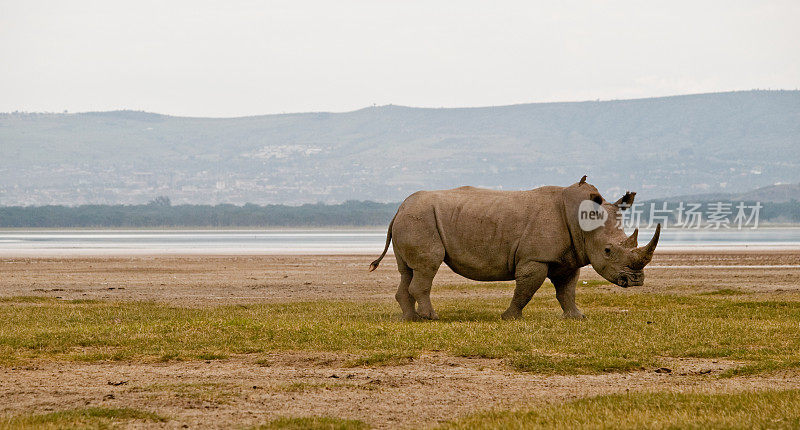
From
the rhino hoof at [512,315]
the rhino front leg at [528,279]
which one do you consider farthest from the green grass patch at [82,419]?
the rhino hoof at [512,315]

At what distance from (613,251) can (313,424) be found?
33.4 ft

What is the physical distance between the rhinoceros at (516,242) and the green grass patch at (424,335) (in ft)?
2.38

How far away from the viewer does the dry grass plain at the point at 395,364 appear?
10719mm

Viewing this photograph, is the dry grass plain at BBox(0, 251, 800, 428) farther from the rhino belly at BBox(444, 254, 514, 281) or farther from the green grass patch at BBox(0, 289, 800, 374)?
the rhino belly at BBox(444, 254, 514, 281)

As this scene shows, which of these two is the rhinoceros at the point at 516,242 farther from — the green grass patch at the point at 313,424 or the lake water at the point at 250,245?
the lake water at the point at 250,245

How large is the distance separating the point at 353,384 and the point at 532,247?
7.46 meters

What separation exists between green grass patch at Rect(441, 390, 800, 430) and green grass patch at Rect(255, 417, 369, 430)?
87 cm

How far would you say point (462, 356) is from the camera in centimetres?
1470

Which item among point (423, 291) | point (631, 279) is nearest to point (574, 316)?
point (631, 279)

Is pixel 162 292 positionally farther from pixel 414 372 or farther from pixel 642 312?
pixel 414 372

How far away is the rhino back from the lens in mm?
19422

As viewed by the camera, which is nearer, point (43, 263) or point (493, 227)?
point (493, 227)

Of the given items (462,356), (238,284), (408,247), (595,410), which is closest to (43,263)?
(238,284)

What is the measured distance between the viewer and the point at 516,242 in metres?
19.5
